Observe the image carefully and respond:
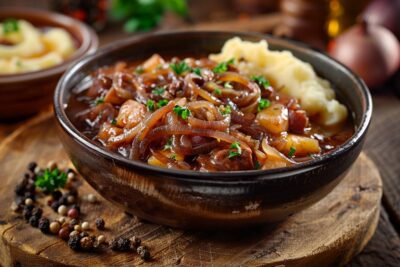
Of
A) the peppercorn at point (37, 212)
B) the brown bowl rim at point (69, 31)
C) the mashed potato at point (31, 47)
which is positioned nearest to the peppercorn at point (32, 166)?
the peppercorn at point (37, 212)

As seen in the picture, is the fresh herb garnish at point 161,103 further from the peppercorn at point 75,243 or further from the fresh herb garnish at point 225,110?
the peppercorn at point 75,243

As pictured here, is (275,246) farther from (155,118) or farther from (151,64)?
(151,64)

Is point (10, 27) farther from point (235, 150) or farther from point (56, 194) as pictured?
point (235, 150)

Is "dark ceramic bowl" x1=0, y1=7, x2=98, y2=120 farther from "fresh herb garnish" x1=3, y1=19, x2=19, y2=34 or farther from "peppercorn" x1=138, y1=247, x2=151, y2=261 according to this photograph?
"peppercorn" x1=138, y1=247, x2=151, y2=261

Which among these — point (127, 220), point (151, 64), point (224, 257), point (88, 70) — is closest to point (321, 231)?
point (224, 257)

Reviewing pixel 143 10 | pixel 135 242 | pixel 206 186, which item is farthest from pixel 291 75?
pixel 143 10

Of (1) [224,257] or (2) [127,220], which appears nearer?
(1) [224,257]
